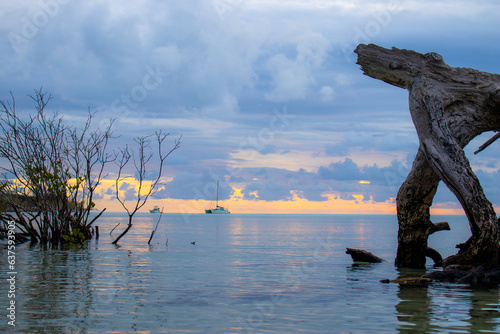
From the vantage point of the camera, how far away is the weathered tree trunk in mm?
12414

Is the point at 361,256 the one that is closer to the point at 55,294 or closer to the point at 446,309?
the point at 446,309

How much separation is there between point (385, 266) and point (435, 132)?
6.30 m

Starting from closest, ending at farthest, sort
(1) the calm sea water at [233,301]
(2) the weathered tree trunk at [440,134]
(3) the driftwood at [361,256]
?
(1) the calm sea water at [233,301]
(2) the weathered tree trunk at [440,134]
(3) the driftwood at [361,256]

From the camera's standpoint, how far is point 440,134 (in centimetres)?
1317

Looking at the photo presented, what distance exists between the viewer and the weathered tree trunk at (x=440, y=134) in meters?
12.4

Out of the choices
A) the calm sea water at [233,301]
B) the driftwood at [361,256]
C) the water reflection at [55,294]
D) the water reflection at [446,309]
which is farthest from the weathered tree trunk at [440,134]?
the water reflection at [55,294]

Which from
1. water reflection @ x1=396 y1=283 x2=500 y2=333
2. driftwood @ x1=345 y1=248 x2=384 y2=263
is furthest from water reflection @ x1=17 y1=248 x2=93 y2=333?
driftwood @ x1=345 y1=248 x2=384 y2=263

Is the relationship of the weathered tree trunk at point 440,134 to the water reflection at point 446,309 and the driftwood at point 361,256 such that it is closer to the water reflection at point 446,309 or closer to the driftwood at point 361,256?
the water reflection at point 446,309

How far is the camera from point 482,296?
11062 mm

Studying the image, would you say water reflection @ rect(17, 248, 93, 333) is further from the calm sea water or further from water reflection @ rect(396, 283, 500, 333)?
water reflection @ rect(396, 283, 500, 333)

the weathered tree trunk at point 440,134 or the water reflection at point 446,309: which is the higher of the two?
the weathered tree trunk at point 440,134

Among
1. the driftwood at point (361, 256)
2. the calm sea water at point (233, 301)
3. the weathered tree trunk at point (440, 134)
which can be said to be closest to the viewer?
the calm sea water at point (233, 301)

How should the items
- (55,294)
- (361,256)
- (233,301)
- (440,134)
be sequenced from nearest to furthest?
(233,301) < (55,294) < (440,134) < (361,256)

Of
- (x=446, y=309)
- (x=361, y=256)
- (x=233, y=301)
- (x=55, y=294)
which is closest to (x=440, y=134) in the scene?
(x=446, y=309)
